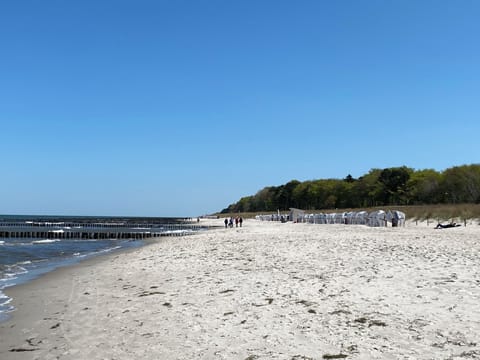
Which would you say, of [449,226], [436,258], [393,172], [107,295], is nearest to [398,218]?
[449,226]

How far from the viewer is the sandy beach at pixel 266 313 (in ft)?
19.1

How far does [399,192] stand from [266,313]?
9961cm

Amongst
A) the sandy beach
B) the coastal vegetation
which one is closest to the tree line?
the coastal vegetation

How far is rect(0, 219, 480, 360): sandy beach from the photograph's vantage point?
19.1ft

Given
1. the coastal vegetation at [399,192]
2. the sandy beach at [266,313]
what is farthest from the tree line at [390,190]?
the sandy beach at [266,313]

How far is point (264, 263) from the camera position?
1373 centimetres

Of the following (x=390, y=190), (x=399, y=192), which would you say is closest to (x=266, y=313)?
(x=399, y=192)

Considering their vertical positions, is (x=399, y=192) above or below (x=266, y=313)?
above

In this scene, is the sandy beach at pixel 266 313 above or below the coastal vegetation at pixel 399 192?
below

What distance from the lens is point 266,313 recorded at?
7.50m

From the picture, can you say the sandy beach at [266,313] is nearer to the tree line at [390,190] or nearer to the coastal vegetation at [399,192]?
the coastal vegetation at [399,192]

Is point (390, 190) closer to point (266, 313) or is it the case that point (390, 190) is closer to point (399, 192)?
point (399, 192)

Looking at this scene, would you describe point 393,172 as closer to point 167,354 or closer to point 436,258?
point 436,258

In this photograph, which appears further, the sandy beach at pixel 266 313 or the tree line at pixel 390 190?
the tree line at pixel 390 190
